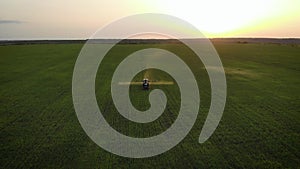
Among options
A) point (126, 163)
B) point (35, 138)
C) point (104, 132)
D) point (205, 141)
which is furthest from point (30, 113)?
point (205, 141)

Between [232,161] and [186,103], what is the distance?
8.49 metres

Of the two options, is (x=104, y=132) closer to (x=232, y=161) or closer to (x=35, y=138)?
(x=35, y=138)

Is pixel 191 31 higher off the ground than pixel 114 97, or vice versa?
pixel 191 31

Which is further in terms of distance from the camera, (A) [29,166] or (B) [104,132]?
(B) [104,132]

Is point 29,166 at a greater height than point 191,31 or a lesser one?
lesser

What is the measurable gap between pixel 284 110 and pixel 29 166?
14892mm

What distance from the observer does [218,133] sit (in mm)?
14602

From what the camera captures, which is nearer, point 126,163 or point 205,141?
point 126,163

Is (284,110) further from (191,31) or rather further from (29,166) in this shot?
(29,166)

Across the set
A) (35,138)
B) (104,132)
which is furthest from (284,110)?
(35,138)

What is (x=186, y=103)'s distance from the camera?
19.9 meters

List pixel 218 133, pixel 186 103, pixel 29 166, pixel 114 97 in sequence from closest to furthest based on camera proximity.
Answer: pixel 29 166 → pixel 218 133 → pixel 186 103 → pixel 114 97

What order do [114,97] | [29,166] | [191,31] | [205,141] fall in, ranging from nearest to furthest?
[29,166]
[205,141]
[191,31]
[114,97]

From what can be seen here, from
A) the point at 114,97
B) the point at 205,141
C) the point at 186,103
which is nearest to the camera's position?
the point at 205,141
